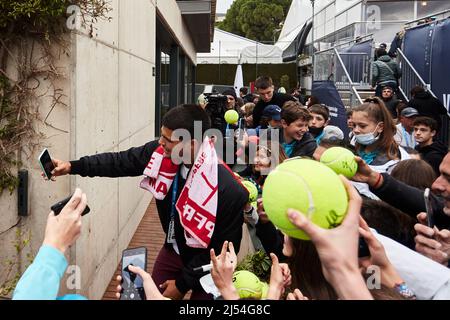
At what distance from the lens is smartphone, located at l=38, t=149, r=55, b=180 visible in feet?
9.11

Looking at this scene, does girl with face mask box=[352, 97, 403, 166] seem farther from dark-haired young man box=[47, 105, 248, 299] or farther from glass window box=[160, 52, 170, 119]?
glass window box=[160, 52, 170, 119]

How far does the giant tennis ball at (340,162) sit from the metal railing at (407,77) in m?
7.52

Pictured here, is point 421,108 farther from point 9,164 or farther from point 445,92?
point 9,164

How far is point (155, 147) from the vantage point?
322cm

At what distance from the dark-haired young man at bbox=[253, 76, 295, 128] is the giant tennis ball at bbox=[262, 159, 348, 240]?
4834mm

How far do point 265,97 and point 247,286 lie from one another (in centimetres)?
431

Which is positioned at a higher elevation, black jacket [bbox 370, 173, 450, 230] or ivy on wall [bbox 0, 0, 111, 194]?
ivy on wall [bbox 0, 0, 111, 194]

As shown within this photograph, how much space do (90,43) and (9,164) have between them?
1133 mm

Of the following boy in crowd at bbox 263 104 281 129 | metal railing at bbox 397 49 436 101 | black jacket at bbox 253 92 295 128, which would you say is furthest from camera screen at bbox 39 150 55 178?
metal railing at bbox 397 49 436 101
